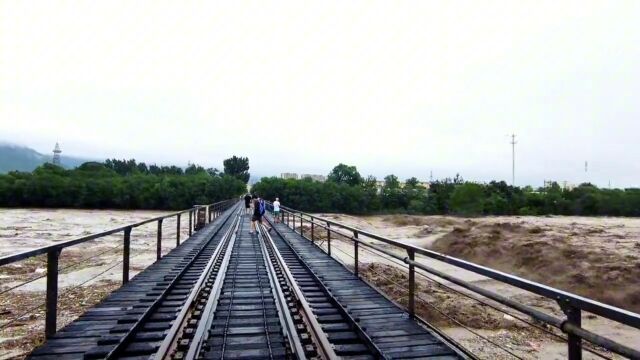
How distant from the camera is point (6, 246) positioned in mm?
25719

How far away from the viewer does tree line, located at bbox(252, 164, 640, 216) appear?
99125mm

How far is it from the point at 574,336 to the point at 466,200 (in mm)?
101384

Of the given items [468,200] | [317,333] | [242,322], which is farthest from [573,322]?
[468,200]

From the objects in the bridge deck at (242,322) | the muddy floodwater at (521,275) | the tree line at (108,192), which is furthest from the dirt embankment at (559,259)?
the tree line at (108,192)

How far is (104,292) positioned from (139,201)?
8979 centimetres

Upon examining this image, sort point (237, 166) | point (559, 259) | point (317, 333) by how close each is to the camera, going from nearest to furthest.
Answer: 1. point (317, 333)
2. point (559, 259)
3. point (237, 166)

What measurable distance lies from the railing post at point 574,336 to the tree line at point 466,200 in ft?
317

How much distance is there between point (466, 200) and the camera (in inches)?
3903

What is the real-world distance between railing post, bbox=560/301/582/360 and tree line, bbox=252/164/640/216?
9655 cm

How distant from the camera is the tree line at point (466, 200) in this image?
325ft

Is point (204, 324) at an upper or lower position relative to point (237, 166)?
lower

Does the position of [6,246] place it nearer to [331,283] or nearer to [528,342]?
[331,283]

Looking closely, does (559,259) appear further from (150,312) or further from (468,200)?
(468,200)

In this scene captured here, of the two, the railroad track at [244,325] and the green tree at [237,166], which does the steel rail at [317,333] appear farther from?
the green tree at [237,166]
